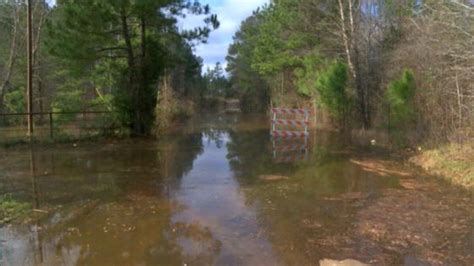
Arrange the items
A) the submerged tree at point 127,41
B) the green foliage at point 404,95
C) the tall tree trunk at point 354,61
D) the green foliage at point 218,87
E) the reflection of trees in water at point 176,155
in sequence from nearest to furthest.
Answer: the reflection of trees in water at point 176,155, the green foliage at point 404,95, the submerged tree at point 127,41, the tall tree trunk at point 354,61, the green foliage at point 218,87

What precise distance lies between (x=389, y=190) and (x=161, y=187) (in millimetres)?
4984

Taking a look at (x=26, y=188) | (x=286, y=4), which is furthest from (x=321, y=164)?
(x=286, y=4)

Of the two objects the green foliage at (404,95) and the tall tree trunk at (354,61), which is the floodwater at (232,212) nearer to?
the green foliage at (404,95)

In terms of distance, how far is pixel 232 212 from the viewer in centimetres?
811

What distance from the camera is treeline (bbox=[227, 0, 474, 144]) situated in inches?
489

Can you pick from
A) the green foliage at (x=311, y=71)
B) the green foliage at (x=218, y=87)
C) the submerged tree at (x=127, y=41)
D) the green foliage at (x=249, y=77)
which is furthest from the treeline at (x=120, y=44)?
the green foliage at (x=218, y=87)

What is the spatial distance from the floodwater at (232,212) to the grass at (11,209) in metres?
0.23

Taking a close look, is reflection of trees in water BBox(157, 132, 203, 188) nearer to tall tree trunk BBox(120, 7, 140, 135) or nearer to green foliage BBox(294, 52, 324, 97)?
tall tree trunk BBox(120, 7, 140, 135)

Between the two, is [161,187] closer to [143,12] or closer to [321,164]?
[321,164]

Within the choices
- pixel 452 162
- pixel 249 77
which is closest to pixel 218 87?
pixel 249 77

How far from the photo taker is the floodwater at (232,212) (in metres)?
6.02

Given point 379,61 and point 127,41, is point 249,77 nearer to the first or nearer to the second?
point 379,61

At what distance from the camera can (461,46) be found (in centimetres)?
1133

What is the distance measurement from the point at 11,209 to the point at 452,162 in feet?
32.3
